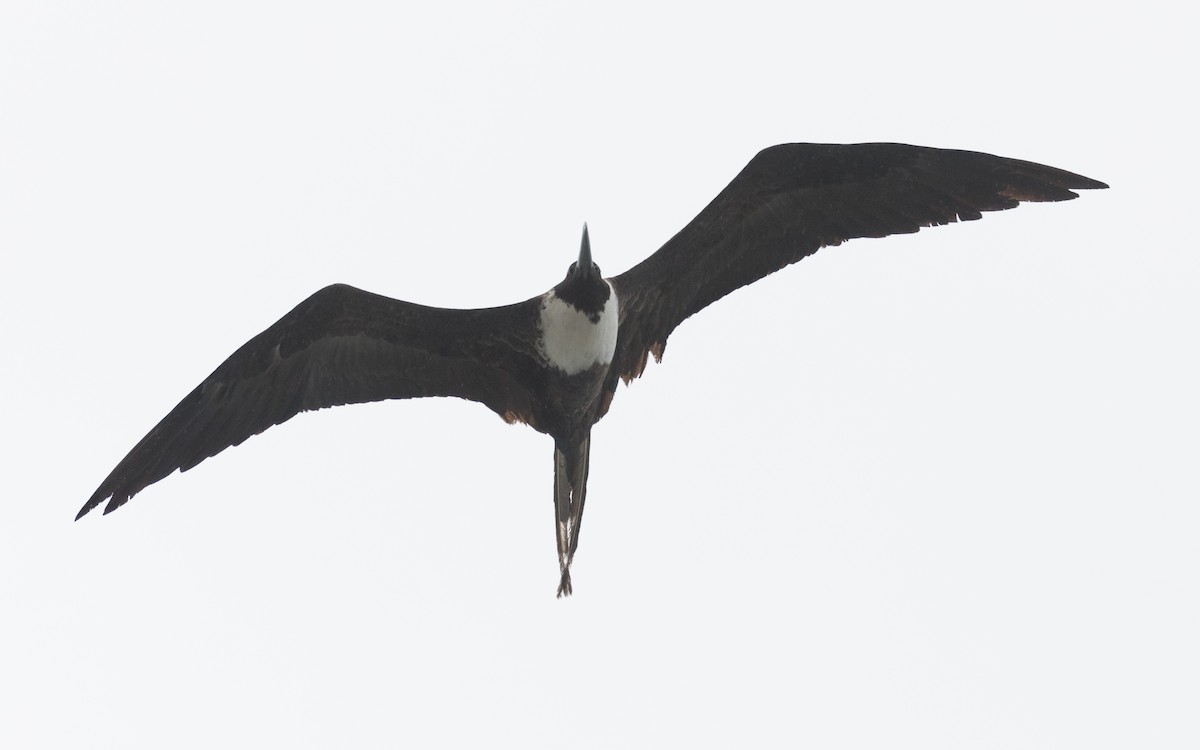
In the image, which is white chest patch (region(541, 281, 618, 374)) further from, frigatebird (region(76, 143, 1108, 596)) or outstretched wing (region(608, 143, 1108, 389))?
outstretched wing (region(608, 143, 1108, 389))

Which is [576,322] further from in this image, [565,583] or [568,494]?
[565,583]

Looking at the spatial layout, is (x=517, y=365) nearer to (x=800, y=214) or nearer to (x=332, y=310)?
(x=332, y=310)

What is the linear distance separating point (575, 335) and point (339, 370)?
1.24 m

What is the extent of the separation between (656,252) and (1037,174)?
191 cm

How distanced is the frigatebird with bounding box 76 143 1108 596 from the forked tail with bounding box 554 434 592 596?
14 millimetres

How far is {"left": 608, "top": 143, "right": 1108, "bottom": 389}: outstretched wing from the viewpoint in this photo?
26.4 feet

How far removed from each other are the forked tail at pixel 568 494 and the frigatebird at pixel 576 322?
0.04 ft

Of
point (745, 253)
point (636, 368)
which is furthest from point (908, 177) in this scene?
point (636, 368)

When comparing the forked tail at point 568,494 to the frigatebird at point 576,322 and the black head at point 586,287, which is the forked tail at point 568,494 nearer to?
the frigatebird at point 576,322

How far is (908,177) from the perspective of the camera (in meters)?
8.14

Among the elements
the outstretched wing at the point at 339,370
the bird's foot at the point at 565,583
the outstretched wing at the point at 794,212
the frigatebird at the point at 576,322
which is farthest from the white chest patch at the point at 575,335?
the bird's foot at the point at 565,583

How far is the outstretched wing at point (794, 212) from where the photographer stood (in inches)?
316

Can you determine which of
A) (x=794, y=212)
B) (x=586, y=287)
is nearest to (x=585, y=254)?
(x=586, y=287)

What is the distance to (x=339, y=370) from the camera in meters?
8.22
